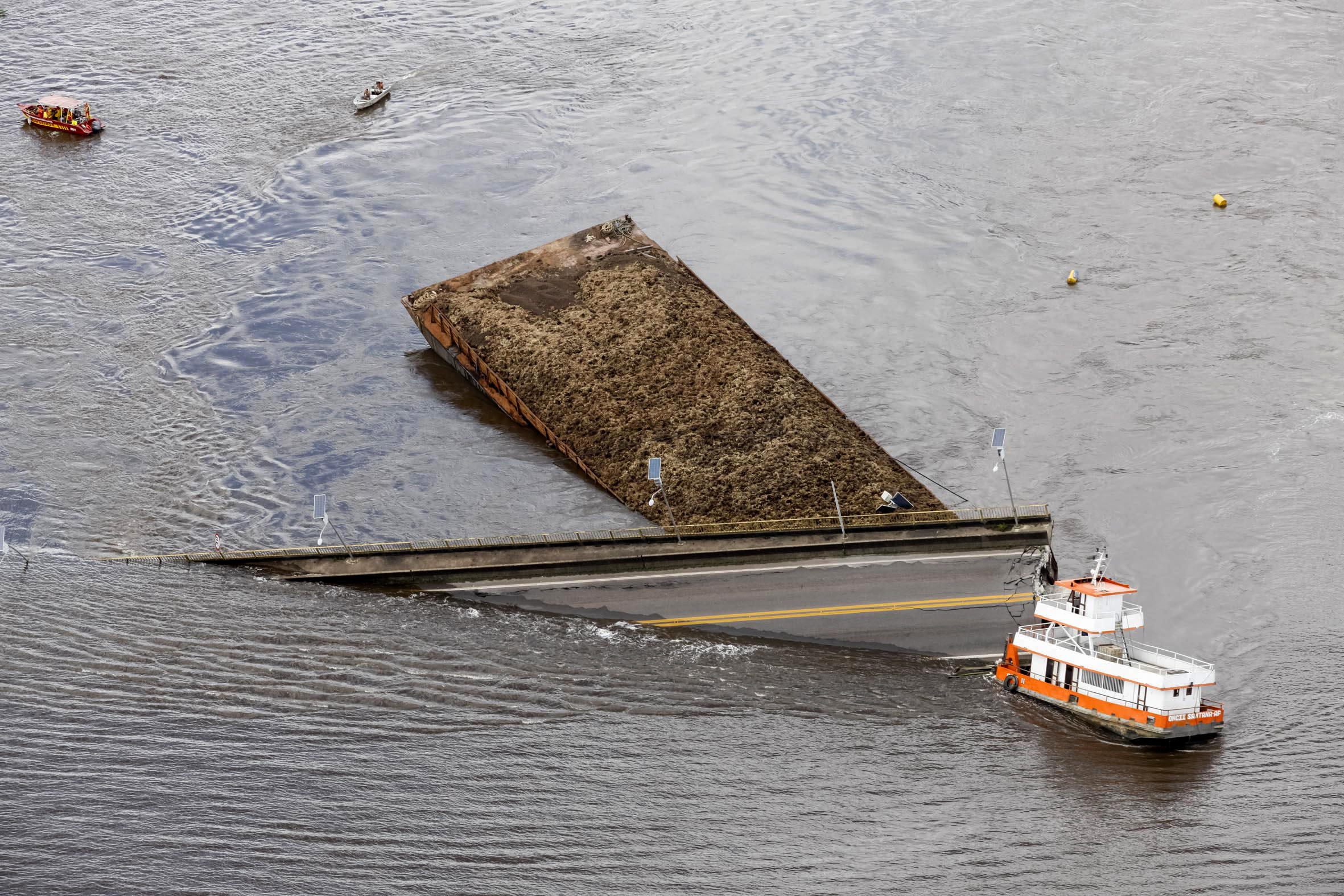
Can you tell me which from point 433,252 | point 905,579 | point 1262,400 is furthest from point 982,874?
point 433,252

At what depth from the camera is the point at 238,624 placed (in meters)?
43.7

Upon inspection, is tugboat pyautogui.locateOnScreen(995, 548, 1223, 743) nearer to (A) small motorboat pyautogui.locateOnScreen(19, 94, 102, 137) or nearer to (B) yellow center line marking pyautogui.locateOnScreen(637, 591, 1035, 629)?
(B) yellow center line marking pyautogui.locateOnScreen(637, 591, 1035, 629)

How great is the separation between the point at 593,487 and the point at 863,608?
12.8 meters

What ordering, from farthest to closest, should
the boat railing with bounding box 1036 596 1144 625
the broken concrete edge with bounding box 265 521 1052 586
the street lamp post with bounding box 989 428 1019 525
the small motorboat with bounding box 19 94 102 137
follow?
the small motorboat with bounding box 19 94 102 137
the broken concrete edge with bounding box 265 521 1052 586
the street lamp post with bounding box 989 428 1019 525
the boat railing with bounding box 1036 596 1144 625

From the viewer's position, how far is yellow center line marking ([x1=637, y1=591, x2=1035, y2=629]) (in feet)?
138

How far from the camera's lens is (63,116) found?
8219 centimetres

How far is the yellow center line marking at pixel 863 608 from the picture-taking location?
42.1 meters

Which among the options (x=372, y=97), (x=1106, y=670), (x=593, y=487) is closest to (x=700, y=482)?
(x=593, y=487)

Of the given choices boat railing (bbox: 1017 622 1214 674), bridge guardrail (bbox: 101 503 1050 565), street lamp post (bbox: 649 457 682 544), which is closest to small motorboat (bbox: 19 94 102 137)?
bridge guardrail (bbox: 101 503 1050 565)

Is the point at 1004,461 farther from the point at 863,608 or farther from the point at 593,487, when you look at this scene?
the point at 593,487

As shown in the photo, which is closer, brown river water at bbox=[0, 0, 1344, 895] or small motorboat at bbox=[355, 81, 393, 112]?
brown river water at bbox=[0, 0, 1344, 895]

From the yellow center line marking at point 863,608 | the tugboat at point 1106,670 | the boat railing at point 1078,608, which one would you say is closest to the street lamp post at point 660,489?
the yellow center line marking at point 863,608

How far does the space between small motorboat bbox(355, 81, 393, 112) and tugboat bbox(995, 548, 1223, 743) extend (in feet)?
194

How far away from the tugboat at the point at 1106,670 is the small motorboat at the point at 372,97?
59233mm
